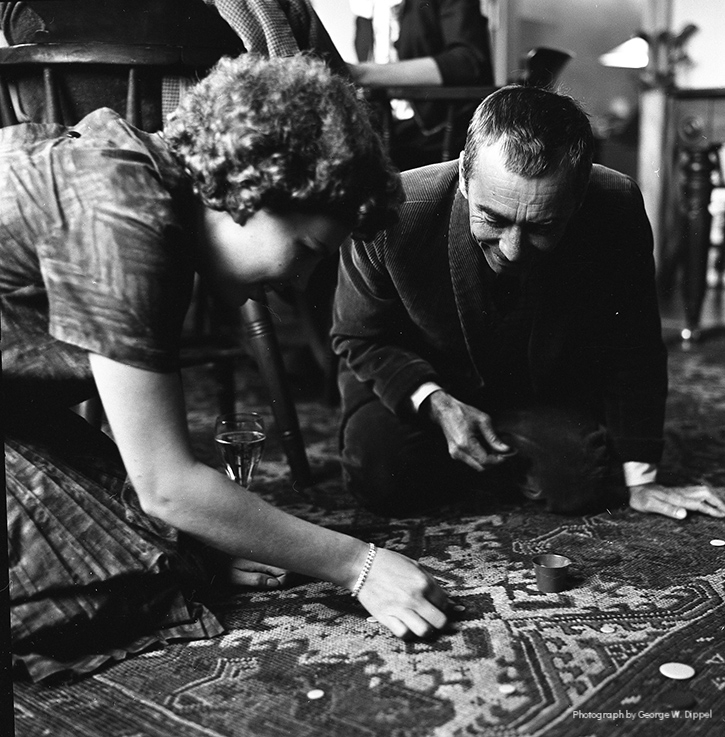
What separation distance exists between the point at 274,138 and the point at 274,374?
0.80m

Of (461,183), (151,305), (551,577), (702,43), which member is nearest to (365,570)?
(551,577)

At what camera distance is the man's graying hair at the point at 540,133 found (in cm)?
121

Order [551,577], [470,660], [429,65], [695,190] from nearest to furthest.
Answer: [470,660] → [551,577] → [429,65] → [695,190]

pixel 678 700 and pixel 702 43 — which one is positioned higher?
pixel 702 43

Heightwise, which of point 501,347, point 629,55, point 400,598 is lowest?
point 400,598

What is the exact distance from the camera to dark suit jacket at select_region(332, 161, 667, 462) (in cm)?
140

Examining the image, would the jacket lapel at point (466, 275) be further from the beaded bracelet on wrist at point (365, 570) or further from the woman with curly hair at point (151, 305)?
the beaded bracelet on wrist at point (365, 570)

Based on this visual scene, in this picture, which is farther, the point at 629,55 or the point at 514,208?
the point at 629,55

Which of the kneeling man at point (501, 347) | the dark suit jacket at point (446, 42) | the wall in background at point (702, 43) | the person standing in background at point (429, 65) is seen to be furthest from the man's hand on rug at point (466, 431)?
the wall in background at point (702, 43)

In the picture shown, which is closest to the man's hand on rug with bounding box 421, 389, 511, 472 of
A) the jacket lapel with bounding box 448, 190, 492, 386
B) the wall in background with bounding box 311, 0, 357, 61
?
the jacket lapel with bounding box 448, 190, 492, 386

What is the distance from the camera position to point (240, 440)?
4.78ft

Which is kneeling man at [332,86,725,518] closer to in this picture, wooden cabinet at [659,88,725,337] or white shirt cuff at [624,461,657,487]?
white shirt cuff at [624,461,657,487]

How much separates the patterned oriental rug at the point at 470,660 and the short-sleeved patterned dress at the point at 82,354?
0.20ft

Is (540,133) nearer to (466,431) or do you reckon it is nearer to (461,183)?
(461,183)
